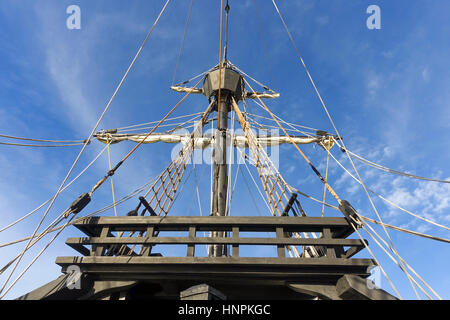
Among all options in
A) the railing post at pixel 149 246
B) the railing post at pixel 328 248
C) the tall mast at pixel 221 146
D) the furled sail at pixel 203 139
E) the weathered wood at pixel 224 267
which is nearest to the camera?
the weathered wood at pixel 224 267

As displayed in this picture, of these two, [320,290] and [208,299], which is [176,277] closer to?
[208,299]

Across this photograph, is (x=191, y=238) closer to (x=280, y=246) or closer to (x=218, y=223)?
(x=218, y=223)

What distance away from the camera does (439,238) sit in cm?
388

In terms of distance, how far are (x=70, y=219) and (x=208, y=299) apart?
2.97m

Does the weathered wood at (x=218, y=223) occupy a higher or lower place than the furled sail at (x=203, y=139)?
lower

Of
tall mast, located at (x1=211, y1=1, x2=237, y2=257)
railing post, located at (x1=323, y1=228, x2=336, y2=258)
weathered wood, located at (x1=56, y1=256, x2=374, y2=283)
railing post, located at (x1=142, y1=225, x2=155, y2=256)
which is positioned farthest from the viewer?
tall mast, located at (x1=211, y1=1, x2=237, y2=257)

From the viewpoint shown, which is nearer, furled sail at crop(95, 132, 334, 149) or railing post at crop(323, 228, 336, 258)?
railing post at crop(323, 228, 336, 258)

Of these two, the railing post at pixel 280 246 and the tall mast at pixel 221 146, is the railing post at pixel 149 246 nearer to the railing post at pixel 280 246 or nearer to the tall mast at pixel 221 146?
the railing post at pixel 280 246

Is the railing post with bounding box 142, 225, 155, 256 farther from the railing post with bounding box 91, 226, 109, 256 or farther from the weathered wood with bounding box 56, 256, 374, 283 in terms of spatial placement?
the railing post with bounding box 91, 226, 109, 256

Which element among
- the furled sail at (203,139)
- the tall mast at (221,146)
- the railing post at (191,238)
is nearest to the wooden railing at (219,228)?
the railing post at (191,238)

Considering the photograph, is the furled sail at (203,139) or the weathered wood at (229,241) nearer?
the weathered wood at (229,241)

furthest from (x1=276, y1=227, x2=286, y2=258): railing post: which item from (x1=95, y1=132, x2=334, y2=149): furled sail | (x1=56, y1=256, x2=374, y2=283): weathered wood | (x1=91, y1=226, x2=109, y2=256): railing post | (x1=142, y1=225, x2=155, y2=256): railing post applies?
(x1=95, y1=132, x2=334, y2=149): furled sail
